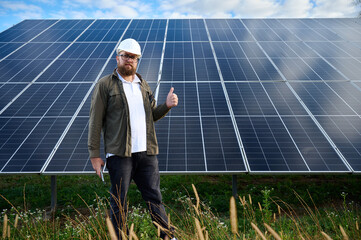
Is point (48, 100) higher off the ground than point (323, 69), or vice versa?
point (323, 69)

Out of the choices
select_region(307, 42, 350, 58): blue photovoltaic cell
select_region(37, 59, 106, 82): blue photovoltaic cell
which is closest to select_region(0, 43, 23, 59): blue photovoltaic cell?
select_region(37, 59, 106, 82): blue photovoltaic cell

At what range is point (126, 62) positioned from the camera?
3467 mm

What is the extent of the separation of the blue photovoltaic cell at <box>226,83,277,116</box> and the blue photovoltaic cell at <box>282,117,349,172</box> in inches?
21.7

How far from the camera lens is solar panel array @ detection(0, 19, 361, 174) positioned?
5488mm

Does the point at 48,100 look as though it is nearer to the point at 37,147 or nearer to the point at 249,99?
the point at 37,147

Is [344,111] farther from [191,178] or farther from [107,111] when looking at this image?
[107,111]

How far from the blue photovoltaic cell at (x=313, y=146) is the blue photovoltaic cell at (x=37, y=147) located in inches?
196

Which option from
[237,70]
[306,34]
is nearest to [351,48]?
[306,34]

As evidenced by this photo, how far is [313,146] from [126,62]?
418cm

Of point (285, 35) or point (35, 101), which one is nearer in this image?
point (35, 101)

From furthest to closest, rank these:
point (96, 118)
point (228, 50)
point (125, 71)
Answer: point (228, 50), point (125, 71), point (96, 118)

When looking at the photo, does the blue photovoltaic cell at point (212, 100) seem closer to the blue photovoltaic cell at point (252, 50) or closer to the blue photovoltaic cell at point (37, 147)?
the blue photovoltaic cell at point (252, 50)

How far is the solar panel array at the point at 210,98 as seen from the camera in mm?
5488

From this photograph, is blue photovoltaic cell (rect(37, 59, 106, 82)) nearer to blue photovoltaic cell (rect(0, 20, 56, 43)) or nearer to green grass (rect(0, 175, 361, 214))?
green grass (rect(0, 175, 361, 214))
